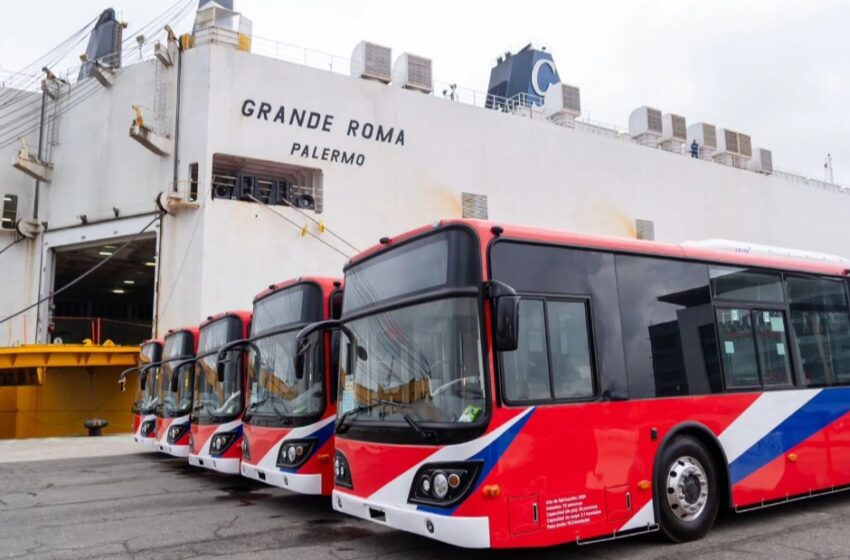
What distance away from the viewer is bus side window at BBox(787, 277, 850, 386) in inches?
288

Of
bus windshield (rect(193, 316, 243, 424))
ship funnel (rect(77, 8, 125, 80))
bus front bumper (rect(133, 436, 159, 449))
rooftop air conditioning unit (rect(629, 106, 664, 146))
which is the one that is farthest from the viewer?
rooftop air conditioning unit (rect(629, 106, 664, 146))

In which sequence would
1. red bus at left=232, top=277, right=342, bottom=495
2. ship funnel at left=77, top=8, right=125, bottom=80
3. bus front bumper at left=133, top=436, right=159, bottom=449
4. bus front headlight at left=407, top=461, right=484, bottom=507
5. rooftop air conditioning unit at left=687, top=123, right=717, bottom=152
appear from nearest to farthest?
1. bus front headlight at left=407, top=461, right=484, bottom=507
2. red bus at left=232, top=277, right=342, bottom=495
3. bus front bumper at left=133, top=436, right=159, bottom=449
4. ship funnel at left=77, top=8, right=125, bottom=80
5. rooftop air conditioning unit at left=687, top=123, right=717, bottom=152

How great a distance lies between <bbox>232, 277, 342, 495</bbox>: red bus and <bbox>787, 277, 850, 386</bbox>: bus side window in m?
5.05

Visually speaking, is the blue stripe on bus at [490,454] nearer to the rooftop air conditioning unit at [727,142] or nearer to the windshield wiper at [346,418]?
the windshield wiper at [346,418]

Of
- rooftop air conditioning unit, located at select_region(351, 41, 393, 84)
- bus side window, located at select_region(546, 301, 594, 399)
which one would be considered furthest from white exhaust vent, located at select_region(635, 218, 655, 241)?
bus side window, located at select_region(546, 301, 594, 399)

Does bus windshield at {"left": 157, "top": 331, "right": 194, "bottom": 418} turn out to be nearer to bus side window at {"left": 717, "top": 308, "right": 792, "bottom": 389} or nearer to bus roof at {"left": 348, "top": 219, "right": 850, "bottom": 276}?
bus roof at {"left": 348, "top": 219, "right": 850, "bottom": 276}

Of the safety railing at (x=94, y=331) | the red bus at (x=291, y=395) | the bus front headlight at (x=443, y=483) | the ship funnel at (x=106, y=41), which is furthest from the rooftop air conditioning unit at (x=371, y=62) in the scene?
the bus front headlight at (x=443, y=483)

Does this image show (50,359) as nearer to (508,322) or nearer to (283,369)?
(283,369)

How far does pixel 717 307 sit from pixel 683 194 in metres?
25.9

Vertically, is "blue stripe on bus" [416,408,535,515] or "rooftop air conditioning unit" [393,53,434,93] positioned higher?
"rooftop air conditioning unit" [393,53,434,93]

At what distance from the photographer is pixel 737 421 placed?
21.3ft

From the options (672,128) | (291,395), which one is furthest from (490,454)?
(672,128)

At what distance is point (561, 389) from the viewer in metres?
5.28

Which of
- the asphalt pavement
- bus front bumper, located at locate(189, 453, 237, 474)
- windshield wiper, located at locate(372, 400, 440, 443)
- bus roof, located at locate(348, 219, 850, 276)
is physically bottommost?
the asphalt pavement
